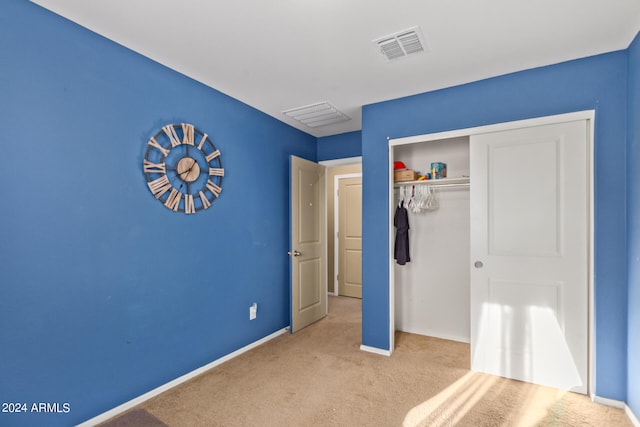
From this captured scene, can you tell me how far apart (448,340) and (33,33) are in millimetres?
4172

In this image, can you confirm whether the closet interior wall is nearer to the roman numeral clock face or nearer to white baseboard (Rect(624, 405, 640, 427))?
white baseboard (Rect(624, 405, 640, 427))

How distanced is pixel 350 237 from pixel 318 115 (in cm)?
251

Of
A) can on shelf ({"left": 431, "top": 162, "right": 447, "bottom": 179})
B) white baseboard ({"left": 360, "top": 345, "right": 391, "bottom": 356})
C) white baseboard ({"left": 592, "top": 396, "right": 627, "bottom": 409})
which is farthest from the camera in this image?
can on shelf ({"left": 431, "top": 162, "right": 447, "bottom": 179})

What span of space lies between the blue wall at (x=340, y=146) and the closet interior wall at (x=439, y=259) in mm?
656

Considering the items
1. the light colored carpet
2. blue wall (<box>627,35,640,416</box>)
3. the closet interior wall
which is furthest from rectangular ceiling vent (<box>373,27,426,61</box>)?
the light colored carpet

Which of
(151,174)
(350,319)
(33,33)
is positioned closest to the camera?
(33,33)

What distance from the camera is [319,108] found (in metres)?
3.28

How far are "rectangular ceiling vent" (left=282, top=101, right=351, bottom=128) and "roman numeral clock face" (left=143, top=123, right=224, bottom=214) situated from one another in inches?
42.0

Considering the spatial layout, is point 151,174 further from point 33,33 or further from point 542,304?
point 542,304

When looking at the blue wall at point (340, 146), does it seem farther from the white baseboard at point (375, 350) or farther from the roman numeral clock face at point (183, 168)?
the white baseboard at point (375, 350)

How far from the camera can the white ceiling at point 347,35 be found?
1748 mm

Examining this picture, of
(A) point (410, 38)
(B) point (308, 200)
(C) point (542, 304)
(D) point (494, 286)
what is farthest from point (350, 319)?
(A) point (410, 38)

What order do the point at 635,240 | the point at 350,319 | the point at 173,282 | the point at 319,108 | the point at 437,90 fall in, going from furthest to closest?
the point at 350,319
the point at 319,108
the point at 437,90
the point at 173,282
the point at 635,240

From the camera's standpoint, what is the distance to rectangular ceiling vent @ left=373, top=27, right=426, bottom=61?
2.00m
